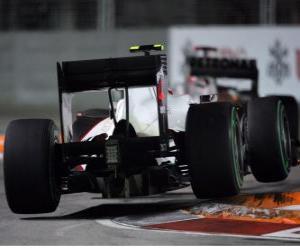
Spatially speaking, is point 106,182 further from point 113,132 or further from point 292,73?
point 292,73

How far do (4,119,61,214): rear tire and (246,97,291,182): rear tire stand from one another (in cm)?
240

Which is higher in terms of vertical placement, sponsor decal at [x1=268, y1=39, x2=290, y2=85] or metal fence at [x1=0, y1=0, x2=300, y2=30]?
metal fence at [x1=0, y1=0, x2=300, y2=30]

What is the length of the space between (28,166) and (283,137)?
321 centimetres

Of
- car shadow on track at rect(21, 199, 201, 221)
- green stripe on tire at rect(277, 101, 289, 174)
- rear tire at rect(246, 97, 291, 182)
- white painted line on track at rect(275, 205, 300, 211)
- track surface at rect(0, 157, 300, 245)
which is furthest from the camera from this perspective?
green stripe on tire at rect(277, 101, 289, 174)

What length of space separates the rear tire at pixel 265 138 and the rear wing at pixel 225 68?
32.8 ft

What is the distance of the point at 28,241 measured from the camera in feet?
24.4

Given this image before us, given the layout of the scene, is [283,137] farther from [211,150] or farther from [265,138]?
[211,150]

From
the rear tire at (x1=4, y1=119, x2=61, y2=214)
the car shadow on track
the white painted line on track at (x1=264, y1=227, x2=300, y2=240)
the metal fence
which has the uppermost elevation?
the metal fence

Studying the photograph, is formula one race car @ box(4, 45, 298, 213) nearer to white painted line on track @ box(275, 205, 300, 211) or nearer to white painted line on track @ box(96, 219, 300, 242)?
white painted line on track @ box(275, 205, 300, 211)

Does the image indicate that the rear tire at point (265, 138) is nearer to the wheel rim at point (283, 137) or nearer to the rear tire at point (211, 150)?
the wheel rim at point (283, 137)

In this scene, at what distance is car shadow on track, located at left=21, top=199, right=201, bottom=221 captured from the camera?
8945 mm

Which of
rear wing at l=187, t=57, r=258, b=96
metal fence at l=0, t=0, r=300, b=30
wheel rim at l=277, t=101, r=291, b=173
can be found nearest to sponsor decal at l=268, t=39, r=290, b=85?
rear wing at l=187, t=57, r=258, b=96

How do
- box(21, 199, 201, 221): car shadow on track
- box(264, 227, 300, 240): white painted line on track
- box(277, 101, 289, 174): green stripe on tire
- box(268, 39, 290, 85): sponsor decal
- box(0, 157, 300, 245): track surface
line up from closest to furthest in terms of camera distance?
box(0, 157, 300, 245): track surface
box(264, 227, 300, 240): white painted line on track
box(21, 199, 201, 221): car shadow on track
box(277, 101, 289, 174): green stripe on tire
box(268, 39, 290, 85): sponsor decal

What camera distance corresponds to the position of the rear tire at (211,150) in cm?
859
